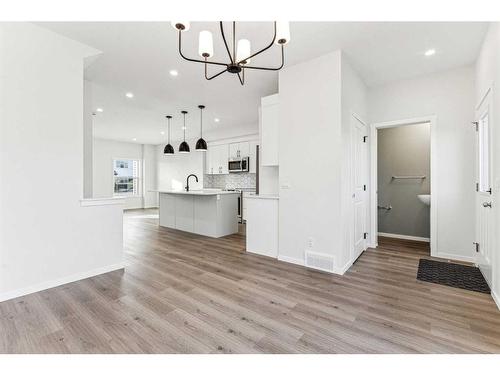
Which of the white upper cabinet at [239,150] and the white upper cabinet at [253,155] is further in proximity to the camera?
the white upper cabinet at [239,150]

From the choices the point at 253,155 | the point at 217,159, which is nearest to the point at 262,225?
the point at 253,155

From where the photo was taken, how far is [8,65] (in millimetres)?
2270

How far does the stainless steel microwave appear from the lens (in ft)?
22.9

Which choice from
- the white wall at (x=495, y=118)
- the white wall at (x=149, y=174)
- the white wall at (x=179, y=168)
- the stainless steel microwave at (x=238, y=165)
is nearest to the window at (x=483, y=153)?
the white wall at (x=495, y=118)

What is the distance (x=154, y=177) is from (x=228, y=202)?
6343 millimetres

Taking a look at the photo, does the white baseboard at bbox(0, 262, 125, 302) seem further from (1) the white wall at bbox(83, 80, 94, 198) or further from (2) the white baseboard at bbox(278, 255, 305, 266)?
(2) the white baseboard at bbox(278, 255, 305, 266)

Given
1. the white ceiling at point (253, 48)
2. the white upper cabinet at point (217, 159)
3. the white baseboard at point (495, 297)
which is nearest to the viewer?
the white baseboard at point (495, 297)

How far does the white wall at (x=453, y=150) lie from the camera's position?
3354 mm

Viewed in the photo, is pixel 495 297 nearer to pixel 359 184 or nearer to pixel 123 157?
pixel 359 184

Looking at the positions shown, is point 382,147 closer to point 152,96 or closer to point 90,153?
point 152,96

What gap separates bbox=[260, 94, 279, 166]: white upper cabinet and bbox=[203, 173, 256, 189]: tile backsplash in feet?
11.5

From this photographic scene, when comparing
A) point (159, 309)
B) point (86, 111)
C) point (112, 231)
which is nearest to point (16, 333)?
point (159, 309)

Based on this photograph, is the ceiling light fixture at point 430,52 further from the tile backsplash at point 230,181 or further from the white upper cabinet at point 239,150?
the tile backsplash at point 230,181

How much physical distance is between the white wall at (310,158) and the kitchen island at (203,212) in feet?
5.93
